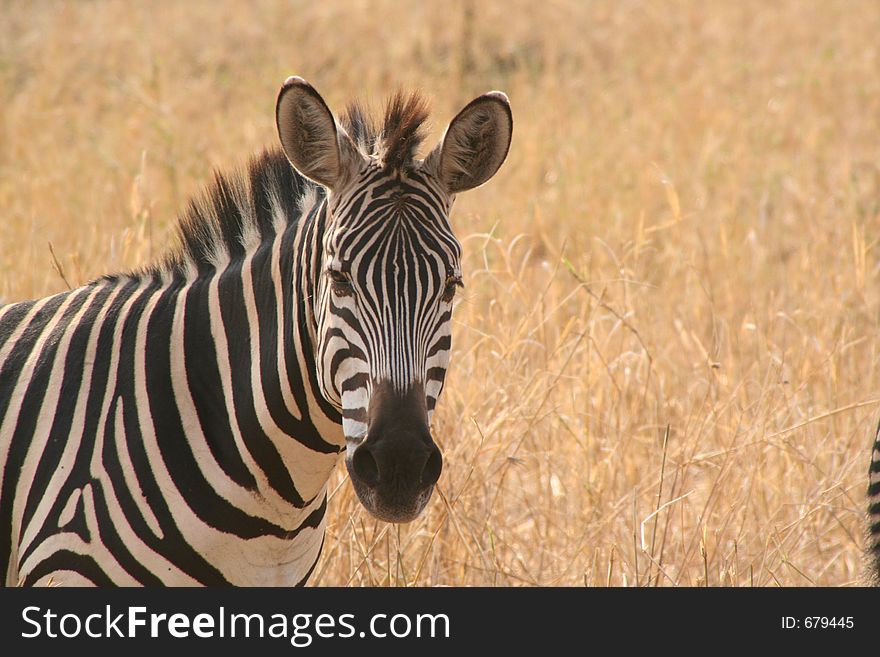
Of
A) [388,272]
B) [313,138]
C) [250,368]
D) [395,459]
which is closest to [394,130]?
[313,138]

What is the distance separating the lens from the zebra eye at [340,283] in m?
2.74

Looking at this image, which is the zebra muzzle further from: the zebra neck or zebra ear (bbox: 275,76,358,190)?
zebra ear (bbox: 275,76,358,190)

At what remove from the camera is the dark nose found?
100 inches

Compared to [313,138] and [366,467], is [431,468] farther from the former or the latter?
Answer: [313,138]

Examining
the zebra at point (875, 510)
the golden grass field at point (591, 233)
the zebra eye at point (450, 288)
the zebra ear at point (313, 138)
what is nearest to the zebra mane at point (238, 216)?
the zebra ear at point (313, 138)

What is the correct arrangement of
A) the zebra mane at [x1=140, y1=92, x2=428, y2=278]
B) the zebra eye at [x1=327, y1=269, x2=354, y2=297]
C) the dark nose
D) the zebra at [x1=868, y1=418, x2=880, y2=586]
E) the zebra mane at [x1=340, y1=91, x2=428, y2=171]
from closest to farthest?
the dark nose, the zebra eye at [x1=327, y1=269, x2=354, y2=297], the zebra mane at [x1=340, y1=91, x2=428, y2=171], the zebra mane at [x1=140, y1=92, x2=428, y2=278], the zebra at [x1=868, y1=418, x2=880, y2=586]

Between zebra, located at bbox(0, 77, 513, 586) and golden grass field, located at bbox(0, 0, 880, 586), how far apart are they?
96 centimetres

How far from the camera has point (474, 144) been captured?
3.02 m

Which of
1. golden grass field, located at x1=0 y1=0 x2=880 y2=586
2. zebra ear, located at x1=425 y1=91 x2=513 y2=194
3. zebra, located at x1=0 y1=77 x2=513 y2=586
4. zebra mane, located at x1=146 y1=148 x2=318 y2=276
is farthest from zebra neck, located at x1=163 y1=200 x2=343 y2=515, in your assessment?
golden grass field, located at x1=0 y1=0 x2=880 y2=586

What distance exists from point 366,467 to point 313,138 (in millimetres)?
932

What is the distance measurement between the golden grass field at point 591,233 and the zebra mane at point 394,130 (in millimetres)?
706

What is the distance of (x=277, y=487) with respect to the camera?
303 centimetres

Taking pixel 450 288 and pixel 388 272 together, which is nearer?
pixel 388 272

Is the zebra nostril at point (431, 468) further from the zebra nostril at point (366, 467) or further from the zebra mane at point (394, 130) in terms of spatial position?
the zebra mane at point (394, 130)
